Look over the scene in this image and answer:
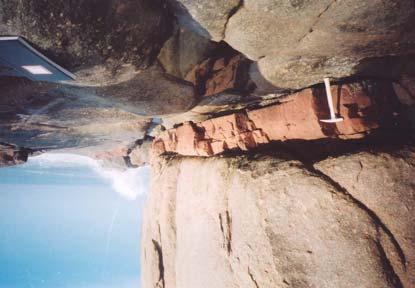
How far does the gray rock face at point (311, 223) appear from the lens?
237 cm

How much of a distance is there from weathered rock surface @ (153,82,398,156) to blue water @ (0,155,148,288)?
69342 mm

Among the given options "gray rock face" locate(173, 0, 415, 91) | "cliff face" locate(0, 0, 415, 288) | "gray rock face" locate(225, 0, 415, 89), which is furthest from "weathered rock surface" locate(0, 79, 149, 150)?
"gray rock face" locate(225, 0, 415, 89)

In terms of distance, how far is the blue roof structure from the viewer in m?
1.83

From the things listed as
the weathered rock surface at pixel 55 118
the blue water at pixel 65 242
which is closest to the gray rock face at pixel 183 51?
the weathered rock surface at pixel 55 118

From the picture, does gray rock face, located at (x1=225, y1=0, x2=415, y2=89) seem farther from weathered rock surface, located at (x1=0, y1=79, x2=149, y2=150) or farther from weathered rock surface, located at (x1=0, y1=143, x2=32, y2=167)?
weathered rock surface, located at (x1=0, y1=143, x2=32, y2=167)

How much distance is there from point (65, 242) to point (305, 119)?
462ft

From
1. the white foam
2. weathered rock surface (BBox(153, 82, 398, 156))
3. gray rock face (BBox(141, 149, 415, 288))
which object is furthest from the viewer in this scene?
the white foam

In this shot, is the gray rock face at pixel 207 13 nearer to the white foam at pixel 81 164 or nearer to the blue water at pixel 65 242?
the white foam at pixel 81 164

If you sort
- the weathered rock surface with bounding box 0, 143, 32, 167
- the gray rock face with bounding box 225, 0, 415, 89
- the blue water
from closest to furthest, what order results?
1. the gray rock face with bounding box 225, 0, 415, 89
2. the weathered rock surface with bounding box 0, 143, 32, 167
3. the blue water

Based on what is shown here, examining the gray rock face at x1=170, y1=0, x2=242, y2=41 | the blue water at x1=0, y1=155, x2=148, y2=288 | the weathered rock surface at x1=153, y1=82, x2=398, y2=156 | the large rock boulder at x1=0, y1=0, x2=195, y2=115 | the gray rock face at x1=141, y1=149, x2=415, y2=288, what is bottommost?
the blue water at x1=0, y1=155, x2=148, y2=288

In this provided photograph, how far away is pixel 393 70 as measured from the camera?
307 cm

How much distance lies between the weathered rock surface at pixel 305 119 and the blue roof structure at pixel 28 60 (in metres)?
2.35

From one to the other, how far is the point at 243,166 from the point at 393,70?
6.58 feet

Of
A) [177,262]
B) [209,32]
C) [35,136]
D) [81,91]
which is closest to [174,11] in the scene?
[209,32]
